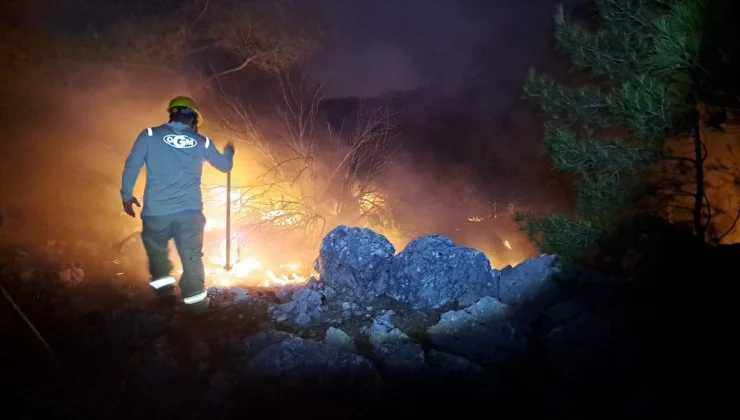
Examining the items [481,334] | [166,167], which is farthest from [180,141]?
[481,334]

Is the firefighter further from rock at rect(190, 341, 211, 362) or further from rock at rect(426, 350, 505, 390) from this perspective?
rock at rect(426, 350, 505, 390)

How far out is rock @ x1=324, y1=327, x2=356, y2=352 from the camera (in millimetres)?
4656

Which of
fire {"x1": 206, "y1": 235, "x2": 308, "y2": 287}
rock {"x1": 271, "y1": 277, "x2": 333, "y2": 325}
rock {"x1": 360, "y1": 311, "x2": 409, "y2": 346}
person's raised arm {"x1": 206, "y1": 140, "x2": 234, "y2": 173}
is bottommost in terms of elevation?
rock {"x1": 360, "y1": 311, "x2": 409, "y2": 346}

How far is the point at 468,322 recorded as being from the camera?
16.9 ft

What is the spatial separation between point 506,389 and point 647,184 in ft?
10.5

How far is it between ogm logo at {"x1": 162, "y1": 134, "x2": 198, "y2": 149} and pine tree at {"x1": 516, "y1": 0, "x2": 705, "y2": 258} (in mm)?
3924

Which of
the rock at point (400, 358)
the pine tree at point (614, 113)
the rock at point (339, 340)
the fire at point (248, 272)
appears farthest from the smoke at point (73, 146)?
the pine tree at point (614, 113)

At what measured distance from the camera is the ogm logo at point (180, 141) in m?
4.91

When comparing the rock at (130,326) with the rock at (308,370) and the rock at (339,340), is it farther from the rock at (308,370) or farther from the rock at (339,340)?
the rock at (339,340)

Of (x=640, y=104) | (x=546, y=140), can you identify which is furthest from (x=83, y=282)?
(x=640, y=104)

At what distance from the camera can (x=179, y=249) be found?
5102 millimetres

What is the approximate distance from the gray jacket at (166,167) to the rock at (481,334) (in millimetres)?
2680

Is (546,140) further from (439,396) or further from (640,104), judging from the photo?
(439,396)

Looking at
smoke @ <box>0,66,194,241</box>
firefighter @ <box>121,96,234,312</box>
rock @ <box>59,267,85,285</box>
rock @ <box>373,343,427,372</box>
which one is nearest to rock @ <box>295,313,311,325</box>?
rock @ <box>373,343,427,372</box>
